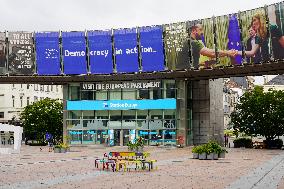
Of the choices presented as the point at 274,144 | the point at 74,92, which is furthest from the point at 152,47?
the point at 274,144

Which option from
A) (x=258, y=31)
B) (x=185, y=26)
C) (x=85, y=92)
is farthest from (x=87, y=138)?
(x=258, y=31)

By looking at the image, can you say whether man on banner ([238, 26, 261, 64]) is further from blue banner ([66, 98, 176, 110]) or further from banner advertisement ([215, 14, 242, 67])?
blue banner ([66, 98, 176, 110])

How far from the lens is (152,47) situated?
52250mm

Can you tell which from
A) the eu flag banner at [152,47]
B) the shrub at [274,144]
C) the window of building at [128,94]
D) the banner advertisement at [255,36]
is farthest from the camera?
the window of building at [128,94]

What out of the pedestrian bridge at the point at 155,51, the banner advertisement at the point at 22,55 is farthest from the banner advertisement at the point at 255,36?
the banner advertisement at the point at 22,55

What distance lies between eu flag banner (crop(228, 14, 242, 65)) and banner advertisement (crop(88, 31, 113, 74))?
14.9 metres

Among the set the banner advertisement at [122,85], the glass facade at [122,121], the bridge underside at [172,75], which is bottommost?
the glass facade at [122,121]

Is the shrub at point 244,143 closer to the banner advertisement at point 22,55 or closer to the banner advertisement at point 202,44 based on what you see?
the banner advertisement at point 202,44

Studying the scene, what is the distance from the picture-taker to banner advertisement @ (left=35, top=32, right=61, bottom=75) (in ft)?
182

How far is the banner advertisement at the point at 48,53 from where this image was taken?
55.6 meters

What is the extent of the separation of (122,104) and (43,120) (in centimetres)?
1630

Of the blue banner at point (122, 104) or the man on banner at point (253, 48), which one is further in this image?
the blue banner at point (122, 104)

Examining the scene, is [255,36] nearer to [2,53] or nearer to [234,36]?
[234,36]

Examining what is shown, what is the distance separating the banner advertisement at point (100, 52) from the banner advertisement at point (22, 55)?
7625 millimetres
